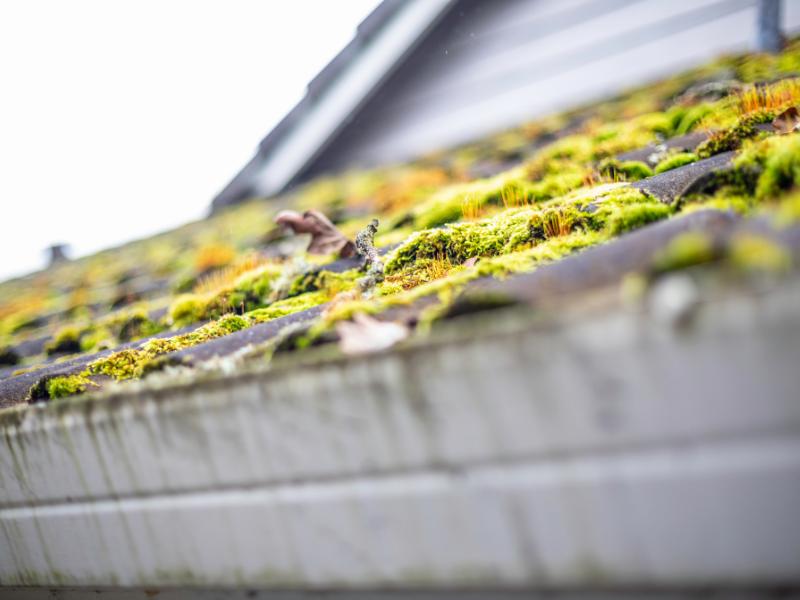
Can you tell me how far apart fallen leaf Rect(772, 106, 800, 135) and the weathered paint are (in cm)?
156

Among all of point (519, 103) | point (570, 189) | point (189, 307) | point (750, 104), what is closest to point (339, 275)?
point (189, 307)

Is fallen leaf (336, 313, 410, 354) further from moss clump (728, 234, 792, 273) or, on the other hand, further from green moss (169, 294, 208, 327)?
green moss (169, 294, 208, 327)

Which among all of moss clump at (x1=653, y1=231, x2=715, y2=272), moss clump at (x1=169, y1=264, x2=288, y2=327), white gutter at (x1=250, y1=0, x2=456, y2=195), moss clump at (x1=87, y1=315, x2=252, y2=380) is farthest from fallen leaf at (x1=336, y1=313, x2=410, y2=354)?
white gutter at (x1=250, y1=0, x2=456, y2=195)

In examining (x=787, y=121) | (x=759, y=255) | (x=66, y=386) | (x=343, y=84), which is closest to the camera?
(x=759, y=255)

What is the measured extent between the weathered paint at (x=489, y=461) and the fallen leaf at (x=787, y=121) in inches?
61.4

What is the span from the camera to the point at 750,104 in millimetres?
2678

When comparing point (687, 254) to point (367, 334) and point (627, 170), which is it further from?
point (627, 170)

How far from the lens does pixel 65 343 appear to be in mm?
3156

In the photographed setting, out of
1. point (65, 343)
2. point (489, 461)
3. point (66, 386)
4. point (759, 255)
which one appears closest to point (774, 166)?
point (759, 255)

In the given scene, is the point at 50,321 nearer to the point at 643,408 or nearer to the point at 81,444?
the point at 81,444

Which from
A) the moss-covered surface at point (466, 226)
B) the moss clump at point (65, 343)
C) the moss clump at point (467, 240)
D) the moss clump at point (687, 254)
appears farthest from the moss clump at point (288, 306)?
the moss clump at point (687, 254)

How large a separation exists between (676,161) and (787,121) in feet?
1.34

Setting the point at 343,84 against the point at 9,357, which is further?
the point at 343,84

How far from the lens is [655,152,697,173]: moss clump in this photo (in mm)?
2336
